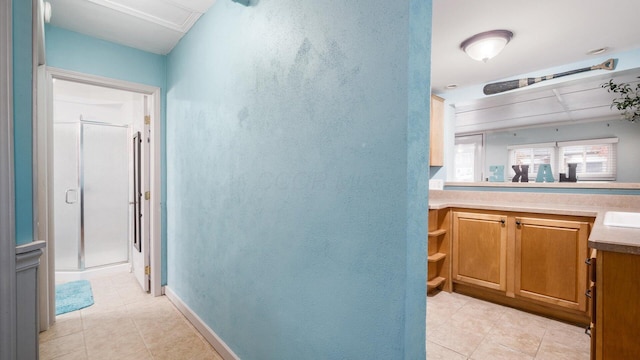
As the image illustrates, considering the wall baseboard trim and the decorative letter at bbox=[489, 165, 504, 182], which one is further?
the decorative letter at bbox=[489, 165, 504, 182]

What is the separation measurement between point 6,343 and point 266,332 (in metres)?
1.03

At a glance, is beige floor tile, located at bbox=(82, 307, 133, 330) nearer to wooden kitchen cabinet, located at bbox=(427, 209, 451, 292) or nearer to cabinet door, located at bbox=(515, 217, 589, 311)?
wooden kitchen cabinet, located at bbox=(427, 209, 451, 292)

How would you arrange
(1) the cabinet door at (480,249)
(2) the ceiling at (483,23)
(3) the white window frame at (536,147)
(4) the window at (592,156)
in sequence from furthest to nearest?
1. (3) the white window frame at (536,147)
2. (4) the window at (592,156)
3. (1) the cabinet door at (480,249)
4. (2) the ceiling at (483,23)

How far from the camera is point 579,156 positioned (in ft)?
21.0

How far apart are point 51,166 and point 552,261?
4258 millimetres

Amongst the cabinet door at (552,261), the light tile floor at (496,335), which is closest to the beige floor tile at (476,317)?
the light tile floor at (496,335)

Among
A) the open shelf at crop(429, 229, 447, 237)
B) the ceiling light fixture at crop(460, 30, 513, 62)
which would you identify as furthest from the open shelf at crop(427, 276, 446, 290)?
the ceiling light fixture at crop(460, 30, 513, 62)

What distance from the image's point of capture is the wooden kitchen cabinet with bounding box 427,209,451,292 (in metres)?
2.82

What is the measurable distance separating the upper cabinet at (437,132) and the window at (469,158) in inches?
174

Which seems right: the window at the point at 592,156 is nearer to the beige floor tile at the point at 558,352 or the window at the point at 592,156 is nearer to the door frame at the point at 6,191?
the beige floor tile at the point at 558,352

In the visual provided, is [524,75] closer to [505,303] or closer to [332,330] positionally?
[505,303]

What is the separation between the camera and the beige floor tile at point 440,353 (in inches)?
73.1

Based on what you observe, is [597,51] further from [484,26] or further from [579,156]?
[579,156]

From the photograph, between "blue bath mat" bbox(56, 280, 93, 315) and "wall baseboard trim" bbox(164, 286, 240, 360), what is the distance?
30.2 inches
